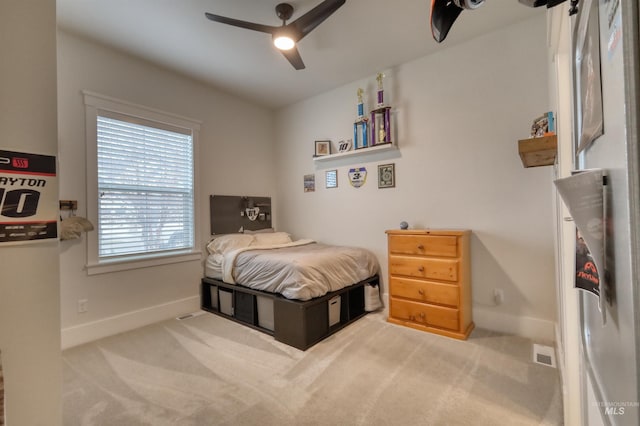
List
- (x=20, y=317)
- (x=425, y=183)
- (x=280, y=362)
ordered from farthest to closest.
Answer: (x=425, y=183) < (x=280, y=362) < (x=20, y=317)

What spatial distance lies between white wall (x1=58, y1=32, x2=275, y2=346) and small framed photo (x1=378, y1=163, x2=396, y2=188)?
1895 millimetres

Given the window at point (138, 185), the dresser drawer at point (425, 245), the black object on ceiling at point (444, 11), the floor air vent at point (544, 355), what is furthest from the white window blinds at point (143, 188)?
the floor air vent at point (544, 355)

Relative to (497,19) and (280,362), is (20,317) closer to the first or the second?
(280,362)

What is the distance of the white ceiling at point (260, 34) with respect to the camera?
2293 millimetres

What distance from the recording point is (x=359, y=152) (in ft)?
11.3

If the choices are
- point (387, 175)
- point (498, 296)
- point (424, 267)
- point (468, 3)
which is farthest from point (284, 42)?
point (498, 296)

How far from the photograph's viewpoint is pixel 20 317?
1019 mm

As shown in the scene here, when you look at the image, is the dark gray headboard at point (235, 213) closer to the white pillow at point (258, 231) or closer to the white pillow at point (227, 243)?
the white pillow at point (258, 231)

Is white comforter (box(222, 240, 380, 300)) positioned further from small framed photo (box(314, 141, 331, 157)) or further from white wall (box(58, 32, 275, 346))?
small framed photo (box(314, 141, 331, 157))

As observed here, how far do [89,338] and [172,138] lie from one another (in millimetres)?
2211

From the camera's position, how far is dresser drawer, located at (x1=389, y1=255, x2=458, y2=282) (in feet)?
8.28

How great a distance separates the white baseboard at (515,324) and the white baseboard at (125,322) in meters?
3.20

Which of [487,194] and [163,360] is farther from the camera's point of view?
[487,194]

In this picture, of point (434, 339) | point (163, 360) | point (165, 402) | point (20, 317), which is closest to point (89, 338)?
point (163, 360)
